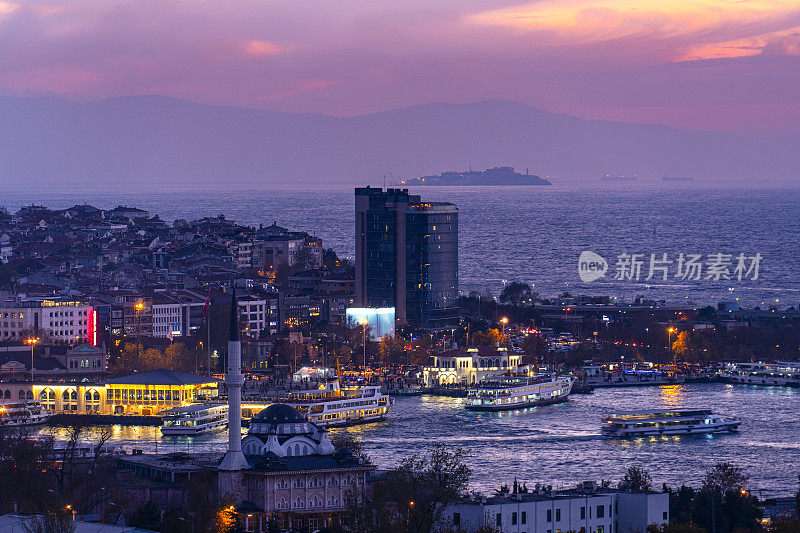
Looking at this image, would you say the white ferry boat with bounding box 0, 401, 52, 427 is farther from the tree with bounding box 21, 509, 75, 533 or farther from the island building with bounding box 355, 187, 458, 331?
the island building with bounding box 355, 187, 458, 331

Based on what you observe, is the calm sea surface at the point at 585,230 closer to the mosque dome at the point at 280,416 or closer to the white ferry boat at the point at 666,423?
the white ferry boat at the point at 666,423

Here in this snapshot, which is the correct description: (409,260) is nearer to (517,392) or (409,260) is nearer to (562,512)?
(517,392)

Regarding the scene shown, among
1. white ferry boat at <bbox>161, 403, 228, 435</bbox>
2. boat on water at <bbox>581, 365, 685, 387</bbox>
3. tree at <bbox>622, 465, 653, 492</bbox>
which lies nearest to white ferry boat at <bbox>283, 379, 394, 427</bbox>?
white ferry boat at <bbox>161, 403, 228, 435</bbox>

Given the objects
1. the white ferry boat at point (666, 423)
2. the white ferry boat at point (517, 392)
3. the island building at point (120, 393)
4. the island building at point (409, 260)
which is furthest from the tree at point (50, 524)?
the island building at point (409, 260)

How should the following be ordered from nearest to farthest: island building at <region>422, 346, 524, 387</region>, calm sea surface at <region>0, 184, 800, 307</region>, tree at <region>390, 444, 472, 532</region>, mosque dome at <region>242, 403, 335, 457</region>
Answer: tree at <region>390, 444, 472, 532</region> < mosque dome at <region>242, 403, 335, 457</region> < island building at <region>422, 346, 524, 387</region> < calm sea surface at <region>0, 184, 800, 307</region>

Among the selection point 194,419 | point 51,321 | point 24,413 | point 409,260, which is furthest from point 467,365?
point 24,413

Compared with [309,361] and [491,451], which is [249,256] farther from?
[491,451]

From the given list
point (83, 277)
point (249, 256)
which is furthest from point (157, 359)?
point (249, 256)
